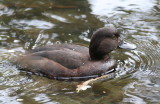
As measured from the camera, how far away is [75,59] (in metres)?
6.59

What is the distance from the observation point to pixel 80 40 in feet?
26.7

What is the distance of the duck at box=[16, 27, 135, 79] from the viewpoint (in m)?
6.59

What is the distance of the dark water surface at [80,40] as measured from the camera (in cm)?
A: 601

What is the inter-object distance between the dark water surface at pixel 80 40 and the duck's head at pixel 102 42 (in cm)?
44

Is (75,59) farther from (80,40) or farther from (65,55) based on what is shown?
(80,40)

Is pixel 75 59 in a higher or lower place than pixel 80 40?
lower

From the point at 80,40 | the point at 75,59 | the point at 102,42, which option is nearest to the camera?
the point at 75,59

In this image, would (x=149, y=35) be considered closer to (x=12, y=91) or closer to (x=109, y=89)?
(x=109, y=89)

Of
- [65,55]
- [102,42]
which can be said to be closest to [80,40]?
[102,42]

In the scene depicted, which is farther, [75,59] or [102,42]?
[102,42]

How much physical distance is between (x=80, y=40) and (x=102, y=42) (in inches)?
54.7

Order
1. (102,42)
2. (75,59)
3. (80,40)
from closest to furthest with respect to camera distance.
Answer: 1. (75,59)
2. (102,42)
3. (80,40)

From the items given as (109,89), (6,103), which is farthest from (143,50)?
(6,103)

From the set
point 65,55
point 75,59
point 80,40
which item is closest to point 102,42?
point 75,59
